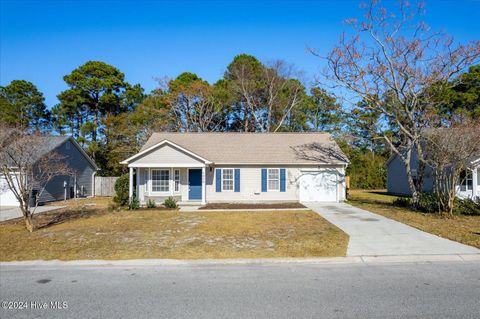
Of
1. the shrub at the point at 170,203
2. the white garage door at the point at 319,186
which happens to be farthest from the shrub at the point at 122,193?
the white garage door at the point at 319,186

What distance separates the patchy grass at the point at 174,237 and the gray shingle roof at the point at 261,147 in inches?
262

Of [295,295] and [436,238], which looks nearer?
[295,295]

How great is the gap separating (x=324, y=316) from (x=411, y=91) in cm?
1543

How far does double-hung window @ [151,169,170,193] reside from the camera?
18.9 m

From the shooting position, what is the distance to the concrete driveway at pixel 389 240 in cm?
767

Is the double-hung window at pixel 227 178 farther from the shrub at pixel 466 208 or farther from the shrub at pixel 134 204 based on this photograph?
the shrub at pixel 466 208

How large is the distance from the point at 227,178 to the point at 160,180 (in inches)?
158

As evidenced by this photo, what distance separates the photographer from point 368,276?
19.7 feet

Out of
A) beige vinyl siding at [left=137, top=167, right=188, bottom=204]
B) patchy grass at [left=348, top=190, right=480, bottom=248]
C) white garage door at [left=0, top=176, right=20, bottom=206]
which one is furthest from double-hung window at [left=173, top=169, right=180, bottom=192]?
patchy grass at [left=348, top=190, right=480, bottom=248]

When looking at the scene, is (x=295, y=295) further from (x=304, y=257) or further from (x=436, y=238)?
(x=436, y=238)

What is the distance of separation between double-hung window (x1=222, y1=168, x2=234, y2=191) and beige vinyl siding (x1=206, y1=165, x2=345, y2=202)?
37 centimetres

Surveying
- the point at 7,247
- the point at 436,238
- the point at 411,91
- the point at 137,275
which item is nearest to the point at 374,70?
the point at 411,91

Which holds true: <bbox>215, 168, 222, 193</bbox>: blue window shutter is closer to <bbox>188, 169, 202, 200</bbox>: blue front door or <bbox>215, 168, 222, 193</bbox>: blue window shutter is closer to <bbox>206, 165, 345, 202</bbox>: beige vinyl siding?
<bbox>206, 165, 345, 202</bbox>: beige vinyl siding

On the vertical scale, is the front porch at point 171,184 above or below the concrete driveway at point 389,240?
above
